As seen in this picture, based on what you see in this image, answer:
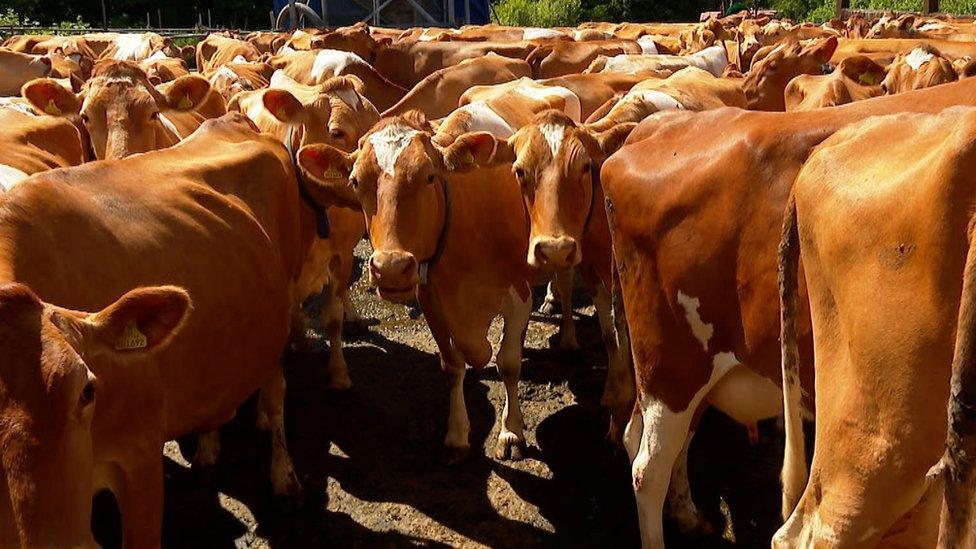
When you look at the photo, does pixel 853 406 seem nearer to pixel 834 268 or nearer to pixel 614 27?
pixel 834 268

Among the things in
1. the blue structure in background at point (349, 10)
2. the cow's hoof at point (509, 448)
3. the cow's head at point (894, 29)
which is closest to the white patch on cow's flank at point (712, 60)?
the cow's head at point (894, 29)

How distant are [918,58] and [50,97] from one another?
623 cm

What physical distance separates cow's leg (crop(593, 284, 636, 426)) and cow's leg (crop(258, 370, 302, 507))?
5.52 ft

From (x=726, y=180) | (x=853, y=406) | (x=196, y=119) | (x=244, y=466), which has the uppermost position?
(x=726, y=180)

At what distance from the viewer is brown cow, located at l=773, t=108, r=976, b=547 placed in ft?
6.64

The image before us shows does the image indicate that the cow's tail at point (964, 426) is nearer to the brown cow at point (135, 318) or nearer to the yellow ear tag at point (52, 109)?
the brown cow at point (135, 318)

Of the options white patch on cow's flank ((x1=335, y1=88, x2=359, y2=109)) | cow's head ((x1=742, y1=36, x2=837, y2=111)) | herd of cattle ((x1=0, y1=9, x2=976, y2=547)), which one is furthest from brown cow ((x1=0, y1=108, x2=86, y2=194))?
cow's head ((x1=742, y1=36, x2=837, y2=111))

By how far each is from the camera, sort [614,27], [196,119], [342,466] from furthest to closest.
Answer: [614,27], [196,119], [342,466]

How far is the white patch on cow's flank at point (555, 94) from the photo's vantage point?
282 inches

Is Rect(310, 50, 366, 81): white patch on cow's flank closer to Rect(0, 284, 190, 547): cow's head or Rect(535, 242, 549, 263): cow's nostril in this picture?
Rect(535, 242, 549, 263): cow's nostril

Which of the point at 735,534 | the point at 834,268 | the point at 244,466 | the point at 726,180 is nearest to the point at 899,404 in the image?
the point at 834,268

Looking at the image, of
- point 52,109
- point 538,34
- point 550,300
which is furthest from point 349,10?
point 550,300

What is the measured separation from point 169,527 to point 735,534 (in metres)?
2.64

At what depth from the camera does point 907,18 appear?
58.5 ft
